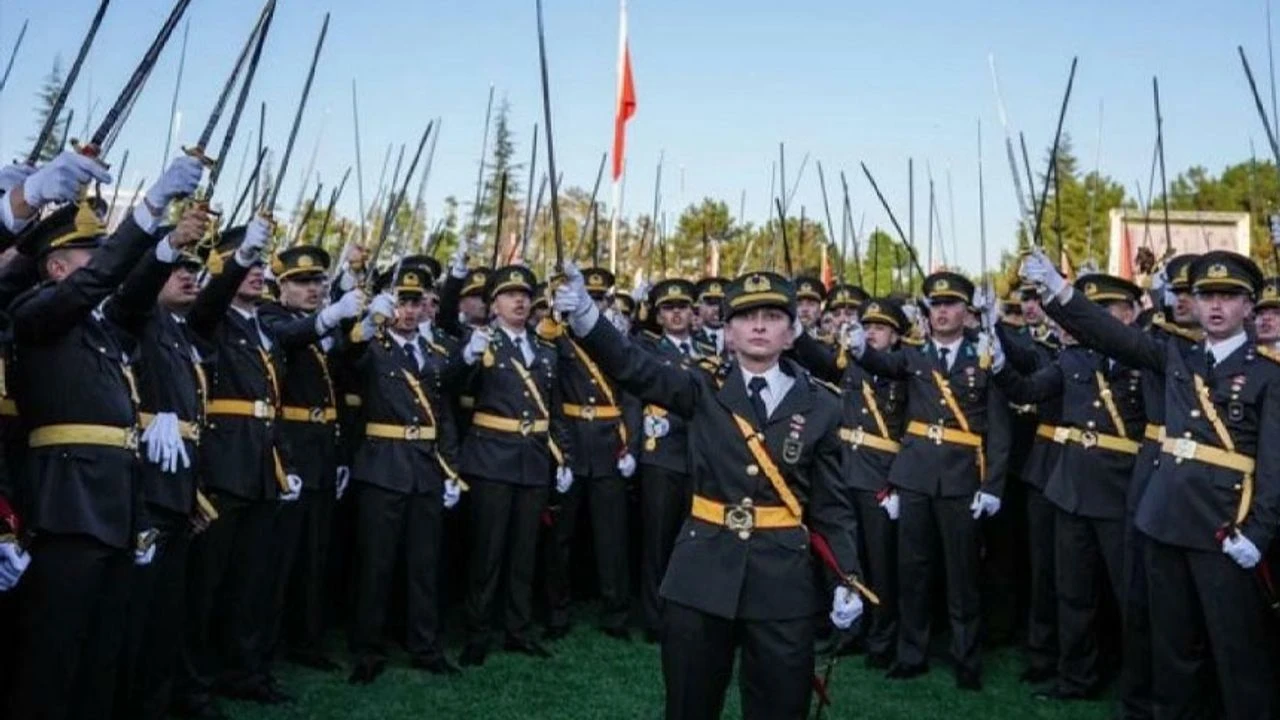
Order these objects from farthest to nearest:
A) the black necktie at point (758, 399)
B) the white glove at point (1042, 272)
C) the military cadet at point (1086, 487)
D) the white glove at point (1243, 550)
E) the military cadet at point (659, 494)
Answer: the military cadet at point (659, 494), the military cadet at point (1086, 487), the white glove at point (1042, 272), the white glove at point (1243, 550), the black necktie at point (758, 399)

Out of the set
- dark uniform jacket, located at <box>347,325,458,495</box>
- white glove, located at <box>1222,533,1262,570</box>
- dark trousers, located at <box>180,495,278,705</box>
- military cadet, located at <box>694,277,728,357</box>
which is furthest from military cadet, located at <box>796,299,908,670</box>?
dark trousers, located at <box>180,495,278,705</box>

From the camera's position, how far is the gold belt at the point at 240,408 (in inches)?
252

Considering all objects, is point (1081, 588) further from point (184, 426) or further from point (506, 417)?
point (184, 426)

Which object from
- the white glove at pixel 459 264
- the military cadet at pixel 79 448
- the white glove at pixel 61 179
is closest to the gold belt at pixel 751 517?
the military cadet at pixel 79 448

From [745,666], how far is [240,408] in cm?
346

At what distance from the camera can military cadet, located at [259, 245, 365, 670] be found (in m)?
6.92

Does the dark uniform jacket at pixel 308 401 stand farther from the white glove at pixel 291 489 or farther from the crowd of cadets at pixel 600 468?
the white glove at pixel 291 489

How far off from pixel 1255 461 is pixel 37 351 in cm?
583

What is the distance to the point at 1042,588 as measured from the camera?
26.0ft

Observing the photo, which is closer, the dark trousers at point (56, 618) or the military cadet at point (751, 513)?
the dark trousers at point (56, 618)

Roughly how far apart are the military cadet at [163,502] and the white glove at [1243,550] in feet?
16.8

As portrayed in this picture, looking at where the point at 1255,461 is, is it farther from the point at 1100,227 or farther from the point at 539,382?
the point at 1100,227

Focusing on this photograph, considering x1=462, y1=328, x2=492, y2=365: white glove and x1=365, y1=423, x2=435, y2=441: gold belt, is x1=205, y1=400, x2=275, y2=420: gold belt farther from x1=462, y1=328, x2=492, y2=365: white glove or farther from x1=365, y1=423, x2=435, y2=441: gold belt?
x1=462, y1=328, x2=492, y2=365: white glove

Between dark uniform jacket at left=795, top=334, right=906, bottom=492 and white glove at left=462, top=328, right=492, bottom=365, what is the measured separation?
2664mm
